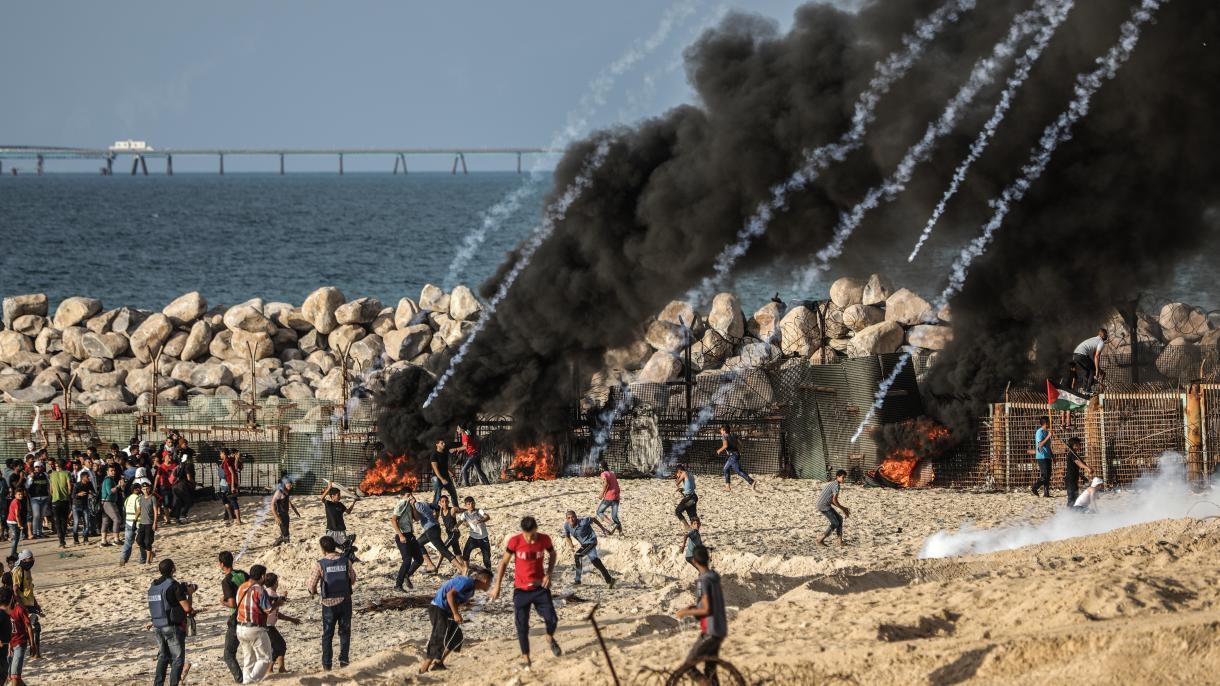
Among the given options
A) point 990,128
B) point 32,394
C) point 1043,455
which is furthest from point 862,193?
point 32,394

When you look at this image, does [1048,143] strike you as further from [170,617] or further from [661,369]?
[170,617]

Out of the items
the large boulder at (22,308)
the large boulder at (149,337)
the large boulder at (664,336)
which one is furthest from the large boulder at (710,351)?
the large boulder at (22,308)

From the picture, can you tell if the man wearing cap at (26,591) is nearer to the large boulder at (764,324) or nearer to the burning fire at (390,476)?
the burning fire at (390,476)

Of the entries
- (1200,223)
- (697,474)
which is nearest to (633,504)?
(697,474)

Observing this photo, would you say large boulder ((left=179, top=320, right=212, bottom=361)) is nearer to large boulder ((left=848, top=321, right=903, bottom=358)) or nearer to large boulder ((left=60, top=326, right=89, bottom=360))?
large boulder ((left=60, top=326, right=89, bottom=360))

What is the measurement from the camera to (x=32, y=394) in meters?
40.3

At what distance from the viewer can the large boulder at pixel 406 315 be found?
4444cm

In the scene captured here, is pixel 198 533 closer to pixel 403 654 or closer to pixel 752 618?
pixel 403 654

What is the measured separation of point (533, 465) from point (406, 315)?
18586 millimetres

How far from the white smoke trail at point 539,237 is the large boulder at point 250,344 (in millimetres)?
14944

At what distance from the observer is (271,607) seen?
47.3 ft

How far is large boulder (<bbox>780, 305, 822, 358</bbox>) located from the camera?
37.6m

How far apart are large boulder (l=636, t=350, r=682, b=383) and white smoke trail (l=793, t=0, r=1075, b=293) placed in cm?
879

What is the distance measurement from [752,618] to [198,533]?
13252 millimetres
